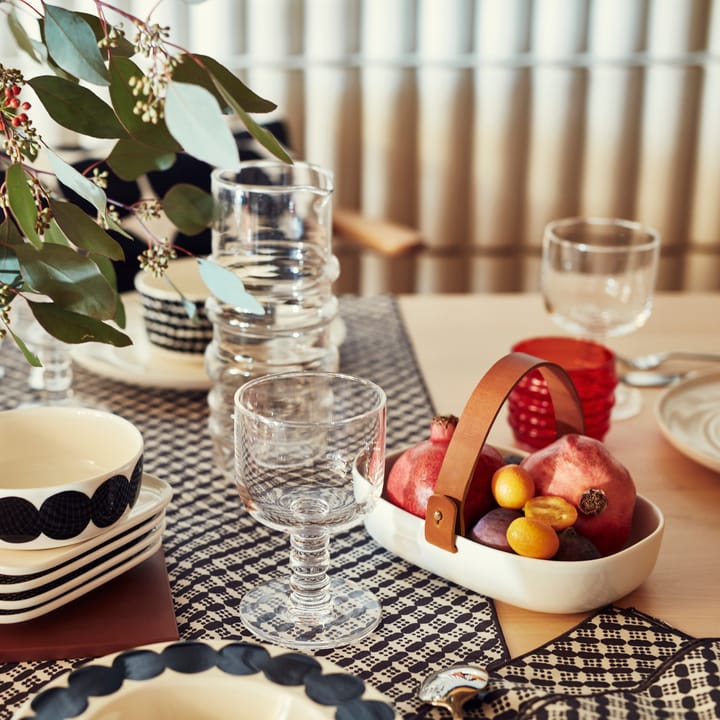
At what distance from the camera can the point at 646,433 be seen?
111cm

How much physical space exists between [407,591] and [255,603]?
11 cm

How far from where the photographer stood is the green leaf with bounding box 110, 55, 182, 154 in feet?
2.00

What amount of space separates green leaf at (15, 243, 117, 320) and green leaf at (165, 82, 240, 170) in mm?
211

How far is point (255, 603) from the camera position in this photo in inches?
30.7

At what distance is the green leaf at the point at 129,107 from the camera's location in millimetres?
610

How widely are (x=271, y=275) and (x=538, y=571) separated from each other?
429mm

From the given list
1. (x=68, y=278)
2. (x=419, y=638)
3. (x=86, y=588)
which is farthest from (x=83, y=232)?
(x=419, y=638)

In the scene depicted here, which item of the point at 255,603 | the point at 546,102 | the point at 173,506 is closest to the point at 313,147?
the point at 546,102

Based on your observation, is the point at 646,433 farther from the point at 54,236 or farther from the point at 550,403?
the point at 54,236

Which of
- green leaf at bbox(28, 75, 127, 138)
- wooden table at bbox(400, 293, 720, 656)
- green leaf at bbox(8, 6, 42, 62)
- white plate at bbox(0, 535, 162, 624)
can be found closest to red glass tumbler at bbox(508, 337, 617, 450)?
wooden table at bbox(400, 293, 720, 656)

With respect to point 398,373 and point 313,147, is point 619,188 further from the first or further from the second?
point 398,373

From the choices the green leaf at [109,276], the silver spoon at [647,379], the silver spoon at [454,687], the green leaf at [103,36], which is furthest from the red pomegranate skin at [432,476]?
the silver spoon at [647,379]

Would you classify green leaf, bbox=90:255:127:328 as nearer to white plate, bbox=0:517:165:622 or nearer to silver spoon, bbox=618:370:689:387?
white plate, bbox=0:517:165:622

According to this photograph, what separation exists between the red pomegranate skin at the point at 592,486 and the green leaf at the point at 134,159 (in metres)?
0.34
